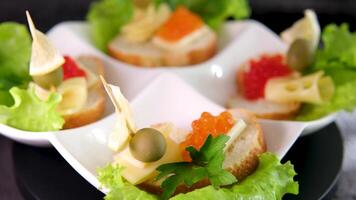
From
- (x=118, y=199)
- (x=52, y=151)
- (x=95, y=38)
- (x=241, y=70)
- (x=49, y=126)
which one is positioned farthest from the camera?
(x=95, y=38)

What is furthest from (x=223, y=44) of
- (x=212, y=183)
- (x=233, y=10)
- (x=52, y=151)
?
(x=212, y=183)

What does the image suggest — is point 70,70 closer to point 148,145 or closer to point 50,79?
point 50,79

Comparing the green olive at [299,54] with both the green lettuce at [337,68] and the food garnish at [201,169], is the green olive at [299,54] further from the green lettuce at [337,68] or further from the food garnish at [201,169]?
the food garnish at [201,169]

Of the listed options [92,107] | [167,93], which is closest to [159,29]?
[167,93]

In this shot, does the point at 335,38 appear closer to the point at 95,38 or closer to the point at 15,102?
the point at 95,38

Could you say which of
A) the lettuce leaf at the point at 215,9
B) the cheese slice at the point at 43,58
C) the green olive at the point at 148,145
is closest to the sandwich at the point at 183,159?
the green olive at the point at 148,145
